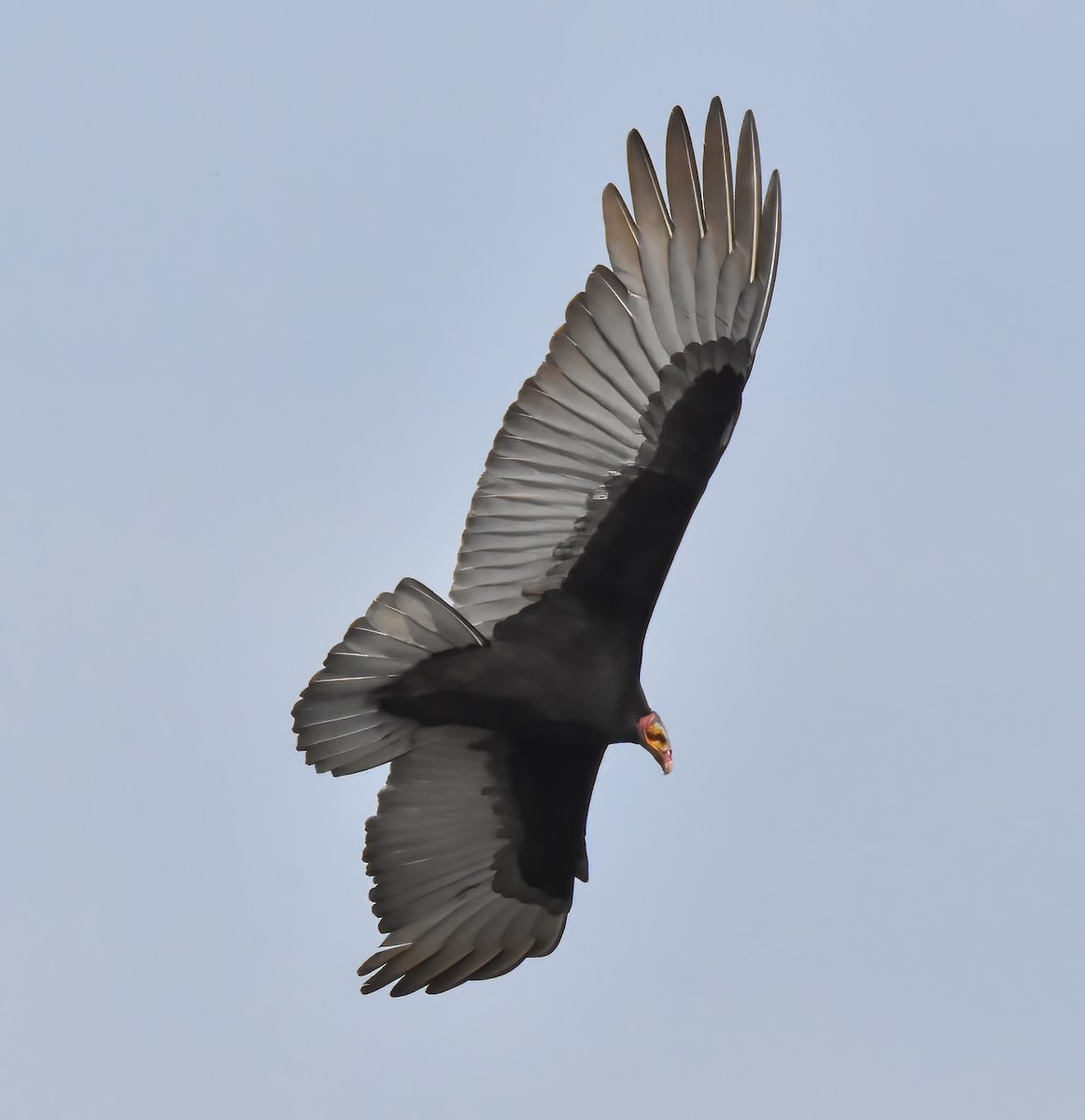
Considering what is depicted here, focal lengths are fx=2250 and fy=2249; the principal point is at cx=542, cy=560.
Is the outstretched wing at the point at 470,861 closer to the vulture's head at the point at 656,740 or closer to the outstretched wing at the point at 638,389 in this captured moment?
the vulture's head at the point at 656,740

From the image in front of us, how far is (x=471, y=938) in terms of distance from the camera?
11695mm

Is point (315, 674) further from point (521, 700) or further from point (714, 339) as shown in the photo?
point (714, 339)

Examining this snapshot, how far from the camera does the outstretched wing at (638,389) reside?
35.6 feet

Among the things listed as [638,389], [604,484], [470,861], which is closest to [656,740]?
[604,484]

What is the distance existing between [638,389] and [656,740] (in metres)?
1.71

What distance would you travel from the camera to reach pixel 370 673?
10594mm

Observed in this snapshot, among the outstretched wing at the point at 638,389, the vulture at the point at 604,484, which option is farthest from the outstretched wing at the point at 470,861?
the outstretched wing at the point at 638,389

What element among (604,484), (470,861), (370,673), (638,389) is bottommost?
(470,861)

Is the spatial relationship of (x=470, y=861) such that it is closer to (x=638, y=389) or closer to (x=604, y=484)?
(x=604, y=484)

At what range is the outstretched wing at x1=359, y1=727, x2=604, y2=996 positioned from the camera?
456 inches

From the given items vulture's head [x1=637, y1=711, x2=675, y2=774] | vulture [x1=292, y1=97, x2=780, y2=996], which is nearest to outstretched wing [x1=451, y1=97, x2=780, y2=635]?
vulture [x1=292, y1=97, x2=780, y2=996]

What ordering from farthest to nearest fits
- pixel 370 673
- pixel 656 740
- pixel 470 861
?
pixel 470 861 → pixel 656 740 → pixel 370 673

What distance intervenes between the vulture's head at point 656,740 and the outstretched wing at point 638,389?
534 mm

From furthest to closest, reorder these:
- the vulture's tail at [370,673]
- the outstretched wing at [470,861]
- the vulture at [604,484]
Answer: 1. the outstretched wing at [470,861]
2. the vulture at [604,484]
3. the vulture's tail at [370,673]
